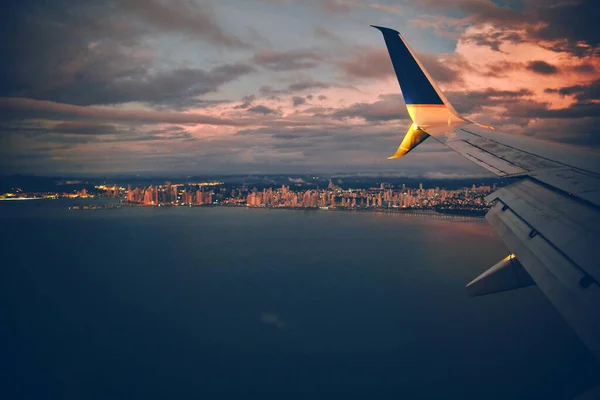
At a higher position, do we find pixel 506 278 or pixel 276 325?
pixel 506 278

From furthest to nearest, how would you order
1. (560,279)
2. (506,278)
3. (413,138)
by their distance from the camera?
1. (413,138)
2. (506,278)
3. (560,279)

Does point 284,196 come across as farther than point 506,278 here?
Yes

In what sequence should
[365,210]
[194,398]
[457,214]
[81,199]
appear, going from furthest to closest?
1. [81,199]
2. [365,210]
3. [457,214]
4. [194,398]

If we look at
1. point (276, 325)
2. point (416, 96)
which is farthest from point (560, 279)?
point (276, 325)

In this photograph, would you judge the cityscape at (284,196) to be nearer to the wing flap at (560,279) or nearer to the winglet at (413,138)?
the winglet at (413,138)

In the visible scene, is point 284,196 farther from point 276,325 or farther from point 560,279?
point 560,279

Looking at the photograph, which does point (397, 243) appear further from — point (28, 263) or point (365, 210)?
point (28, 263)

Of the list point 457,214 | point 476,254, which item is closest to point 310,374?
point 476,254
